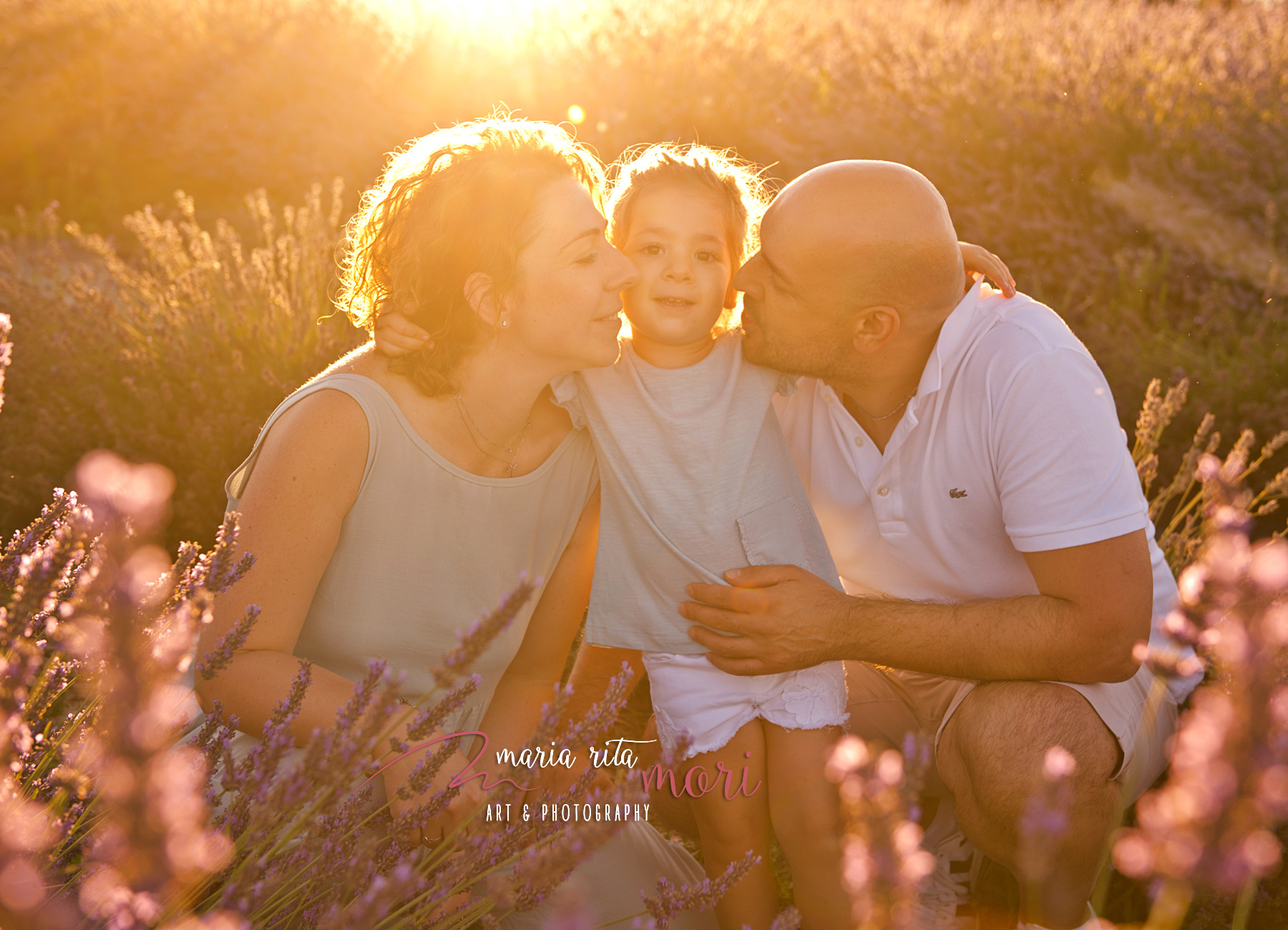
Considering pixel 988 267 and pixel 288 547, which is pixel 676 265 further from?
pixel 288 547

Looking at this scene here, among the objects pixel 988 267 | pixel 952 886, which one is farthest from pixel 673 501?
pixel 952 886

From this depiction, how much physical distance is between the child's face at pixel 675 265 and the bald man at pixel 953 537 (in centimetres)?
13

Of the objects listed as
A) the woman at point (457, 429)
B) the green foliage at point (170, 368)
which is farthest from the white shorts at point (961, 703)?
the green foliage at point (170, 368)

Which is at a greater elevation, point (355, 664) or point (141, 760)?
point (141, 760)

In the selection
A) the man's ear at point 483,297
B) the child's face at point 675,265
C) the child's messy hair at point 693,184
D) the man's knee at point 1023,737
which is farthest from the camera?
the child's messy hair at point 693,184

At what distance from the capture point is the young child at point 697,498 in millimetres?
2363

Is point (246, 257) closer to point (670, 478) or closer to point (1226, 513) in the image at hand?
point (670, 478)

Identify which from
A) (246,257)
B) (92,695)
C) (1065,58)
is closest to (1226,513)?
(92,695)

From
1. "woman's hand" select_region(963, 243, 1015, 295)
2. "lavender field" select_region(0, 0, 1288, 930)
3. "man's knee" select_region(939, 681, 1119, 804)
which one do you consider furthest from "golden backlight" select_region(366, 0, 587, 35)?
"man's knee" select_region(939, 681, 1119, 804)

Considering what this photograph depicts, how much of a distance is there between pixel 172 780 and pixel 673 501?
6.35ft

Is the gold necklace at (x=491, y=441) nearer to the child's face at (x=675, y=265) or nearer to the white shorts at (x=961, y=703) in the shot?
the child's face at (x=675, y=265)

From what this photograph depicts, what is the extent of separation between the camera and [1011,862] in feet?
7.07

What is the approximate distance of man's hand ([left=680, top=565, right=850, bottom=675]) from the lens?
7.61 feet

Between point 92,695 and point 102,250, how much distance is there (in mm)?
3516
